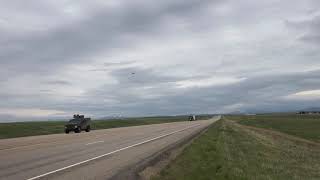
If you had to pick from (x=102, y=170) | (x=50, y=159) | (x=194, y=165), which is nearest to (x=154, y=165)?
(x=194, y=165)

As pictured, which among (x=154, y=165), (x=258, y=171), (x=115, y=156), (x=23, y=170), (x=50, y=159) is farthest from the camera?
(x=115, y=156)

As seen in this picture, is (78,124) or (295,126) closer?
(78,124)

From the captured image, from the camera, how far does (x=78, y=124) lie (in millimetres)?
57094

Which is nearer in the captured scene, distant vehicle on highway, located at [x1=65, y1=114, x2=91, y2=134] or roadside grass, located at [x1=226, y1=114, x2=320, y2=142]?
distant vehicle on highway, located at [x1=65, y1=114, x2=91, y2=134]

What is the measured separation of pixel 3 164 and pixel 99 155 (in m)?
5.24

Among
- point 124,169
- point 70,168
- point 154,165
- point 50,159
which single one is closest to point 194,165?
point 154,165

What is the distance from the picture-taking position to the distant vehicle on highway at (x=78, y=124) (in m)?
56.7

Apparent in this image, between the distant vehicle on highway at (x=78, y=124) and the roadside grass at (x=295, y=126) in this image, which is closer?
the distant vehicle on highway at (x=78, y=124)

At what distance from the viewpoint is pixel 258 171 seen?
57.5 ft

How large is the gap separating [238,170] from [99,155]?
7.89m

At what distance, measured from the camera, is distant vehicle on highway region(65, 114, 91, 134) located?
56719 mm

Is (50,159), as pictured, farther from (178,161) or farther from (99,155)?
(178,161)

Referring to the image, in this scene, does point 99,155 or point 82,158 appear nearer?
point 82,158

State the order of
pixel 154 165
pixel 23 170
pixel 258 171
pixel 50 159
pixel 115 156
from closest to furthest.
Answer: pixel 23 170
pixel 258 171
pixel 154 165
pixel 50 159
pixel 115 156
